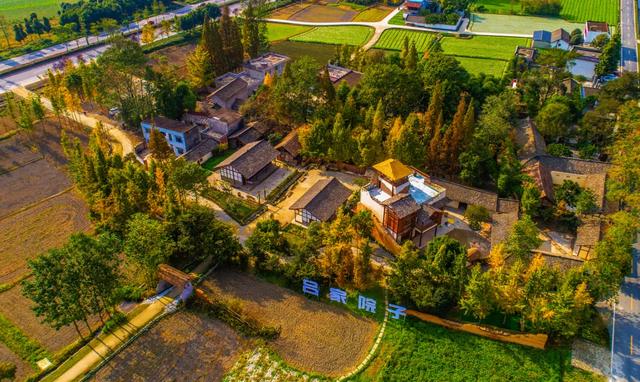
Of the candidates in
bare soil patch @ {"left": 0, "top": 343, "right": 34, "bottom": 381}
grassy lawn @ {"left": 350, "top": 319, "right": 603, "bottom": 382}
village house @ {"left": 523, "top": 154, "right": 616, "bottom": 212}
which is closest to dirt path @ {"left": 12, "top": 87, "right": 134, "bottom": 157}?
bare soil patch @ {"left": 0, "top": 343, "right": 34, "bottom": 381}

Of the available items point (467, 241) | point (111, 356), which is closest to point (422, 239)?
point (467, 241)

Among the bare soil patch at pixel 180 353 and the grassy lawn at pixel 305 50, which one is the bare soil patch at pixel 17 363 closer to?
the bare soil patch at pixel 180 353

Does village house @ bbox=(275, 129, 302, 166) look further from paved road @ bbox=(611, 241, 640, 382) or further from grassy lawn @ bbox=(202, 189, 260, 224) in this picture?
paved road @ bbox=(611, 241, 640, 382)

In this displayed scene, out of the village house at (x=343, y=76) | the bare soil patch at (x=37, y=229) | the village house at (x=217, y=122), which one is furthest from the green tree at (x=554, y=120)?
Answer: the bare soil patch at (x=37, y=229)

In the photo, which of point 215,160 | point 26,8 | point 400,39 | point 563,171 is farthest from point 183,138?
point 26,8

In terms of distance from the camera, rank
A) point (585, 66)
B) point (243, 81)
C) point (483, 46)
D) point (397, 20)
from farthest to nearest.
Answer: point (397, 20) → point (483, 46) → point (585, 66) → point (243, 81)

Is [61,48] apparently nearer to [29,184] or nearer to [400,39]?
[29,184]

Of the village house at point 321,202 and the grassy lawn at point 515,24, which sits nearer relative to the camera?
the village house at point 321,202
